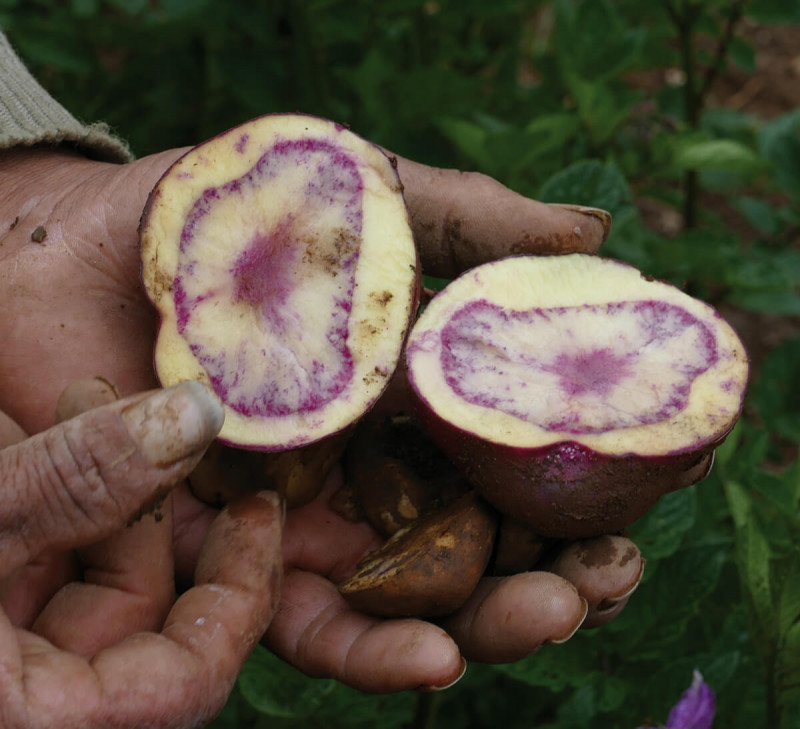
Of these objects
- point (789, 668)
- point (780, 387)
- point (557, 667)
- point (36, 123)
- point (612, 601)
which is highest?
point (36, 123)

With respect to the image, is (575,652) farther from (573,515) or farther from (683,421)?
(683,421)

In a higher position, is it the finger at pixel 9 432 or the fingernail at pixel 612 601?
the finger at pixel 9 432

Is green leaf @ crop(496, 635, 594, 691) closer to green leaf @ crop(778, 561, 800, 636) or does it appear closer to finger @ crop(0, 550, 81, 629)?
green leaf @ crop(778, 561, 800, 636)

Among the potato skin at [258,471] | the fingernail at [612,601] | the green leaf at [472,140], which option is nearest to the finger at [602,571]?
the fingernail at [612,601]

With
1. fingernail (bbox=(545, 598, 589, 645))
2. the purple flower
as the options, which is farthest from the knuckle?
the purple flower

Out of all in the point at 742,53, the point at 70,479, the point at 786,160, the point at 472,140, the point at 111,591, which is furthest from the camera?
the point at 742,53

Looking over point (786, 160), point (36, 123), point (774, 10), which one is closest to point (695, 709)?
point (786, 160)

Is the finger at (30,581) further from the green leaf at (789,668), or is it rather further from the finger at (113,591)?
the green leaf at (789,668)

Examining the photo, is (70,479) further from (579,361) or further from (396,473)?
(579,361)
